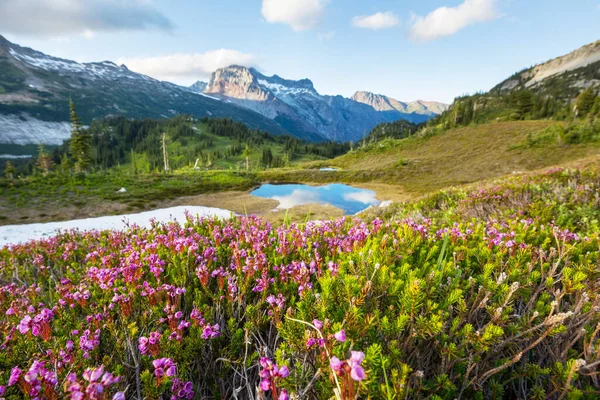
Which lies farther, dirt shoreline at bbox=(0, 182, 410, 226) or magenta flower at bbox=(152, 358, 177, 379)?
dirt shoreline at bbox=(0, 182, 410, 226)

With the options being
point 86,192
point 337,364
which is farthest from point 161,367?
point 86,192

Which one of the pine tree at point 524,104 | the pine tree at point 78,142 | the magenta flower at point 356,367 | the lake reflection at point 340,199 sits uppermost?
the pine tree at point 524,104

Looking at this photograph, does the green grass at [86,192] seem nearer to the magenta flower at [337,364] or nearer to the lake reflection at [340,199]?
the lake reflection at [340,199]

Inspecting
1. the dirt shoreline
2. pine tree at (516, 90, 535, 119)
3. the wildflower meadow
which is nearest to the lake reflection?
the dirt shoreline

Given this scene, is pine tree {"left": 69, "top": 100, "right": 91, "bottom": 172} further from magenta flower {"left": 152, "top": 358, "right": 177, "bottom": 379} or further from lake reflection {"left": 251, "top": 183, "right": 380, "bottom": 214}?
magenta flower {"left": 152, "top": 358, "right": 177, "bottom": 379}

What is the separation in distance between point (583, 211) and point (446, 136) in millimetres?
63561

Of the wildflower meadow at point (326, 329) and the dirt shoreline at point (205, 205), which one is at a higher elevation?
the wildflower meadow at point (326, 329)

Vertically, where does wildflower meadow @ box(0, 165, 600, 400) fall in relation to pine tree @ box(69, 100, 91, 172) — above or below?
below

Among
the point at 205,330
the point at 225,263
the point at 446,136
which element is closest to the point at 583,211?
the point at 225,263

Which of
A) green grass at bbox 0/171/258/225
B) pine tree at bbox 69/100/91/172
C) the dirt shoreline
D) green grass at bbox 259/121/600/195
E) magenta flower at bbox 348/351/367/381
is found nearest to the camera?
magenta flower at bbox 348/351/367/381

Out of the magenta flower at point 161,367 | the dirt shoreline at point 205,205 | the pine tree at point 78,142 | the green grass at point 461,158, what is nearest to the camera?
the magenta flower at point 161,367

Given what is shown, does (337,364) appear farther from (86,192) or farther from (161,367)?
(86,192)

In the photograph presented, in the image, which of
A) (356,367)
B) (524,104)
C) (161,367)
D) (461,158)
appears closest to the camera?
(356,367)

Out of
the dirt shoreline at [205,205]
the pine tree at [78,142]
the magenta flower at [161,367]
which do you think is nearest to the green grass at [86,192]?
the dirt shoreline at [205,205]
